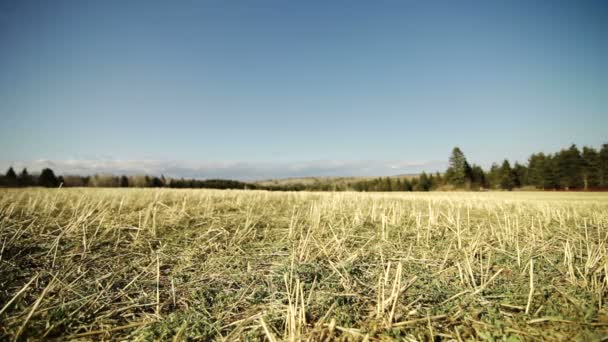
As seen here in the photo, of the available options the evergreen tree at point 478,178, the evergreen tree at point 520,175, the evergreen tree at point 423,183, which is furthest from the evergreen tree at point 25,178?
the evergreen tree at point 520,175

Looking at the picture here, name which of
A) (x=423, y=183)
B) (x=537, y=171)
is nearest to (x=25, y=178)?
(x=423, y=183)

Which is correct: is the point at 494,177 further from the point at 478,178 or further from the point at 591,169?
the point at 591,169

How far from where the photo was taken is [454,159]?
67.3 meters

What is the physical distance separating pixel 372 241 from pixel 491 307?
2.44m

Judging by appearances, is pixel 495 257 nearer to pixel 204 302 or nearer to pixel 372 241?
pixel 372 241

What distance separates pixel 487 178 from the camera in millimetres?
71188

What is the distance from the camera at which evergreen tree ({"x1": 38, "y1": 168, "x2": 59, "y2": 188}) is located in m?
49.2

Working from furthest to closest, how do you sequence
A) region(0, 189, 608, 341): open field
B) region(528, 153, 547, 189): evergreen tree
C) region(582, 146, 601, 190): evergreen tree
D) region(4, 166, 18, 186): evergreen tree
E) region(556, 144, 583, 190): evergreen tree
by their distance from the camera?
region(528, 153, 547, 189): evergreen tree, region(556, 144, 583, 190): evergreen tree, region(582, 146, 601, 190): evergreen tree, region(4, 166, 18, 186): evergreen tree, region(0, 189, 608, 341): open field

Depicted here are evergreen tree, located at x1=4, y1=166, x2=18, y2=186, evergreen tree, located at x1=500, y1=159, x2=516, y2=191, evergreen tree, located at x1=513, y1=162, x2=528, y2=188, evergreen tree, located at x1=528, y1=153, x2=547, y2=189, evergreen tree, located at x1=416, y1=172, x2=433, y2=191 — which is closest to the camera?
evergreen tree, located at x1=4, y1=166, x2=18, y2=186

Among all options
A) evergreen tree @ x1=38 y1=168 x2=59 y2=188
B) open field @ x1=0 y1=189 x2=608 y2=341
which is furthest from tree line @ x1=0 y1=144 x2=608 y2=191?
open field @ x1=0 y1=189 x2=608 y2=341

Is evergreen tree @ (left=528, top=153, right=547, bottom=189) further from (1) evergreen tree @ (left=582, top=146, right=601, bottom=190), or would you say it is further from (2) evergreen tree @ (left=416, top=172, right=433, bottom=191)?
(2) evergreen tree @ (left=416, top=172, right=433, bottom=191)

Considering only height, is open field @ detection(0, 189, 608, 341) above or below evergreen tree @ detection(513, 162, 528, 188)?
below

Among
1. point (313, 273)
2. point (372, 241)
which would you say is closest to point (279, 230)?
point (372, 241)

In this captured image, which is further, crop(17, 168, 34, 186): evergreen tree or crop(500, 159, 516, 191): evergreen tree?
crop(500, 159, 516, 191): evergreen tree
